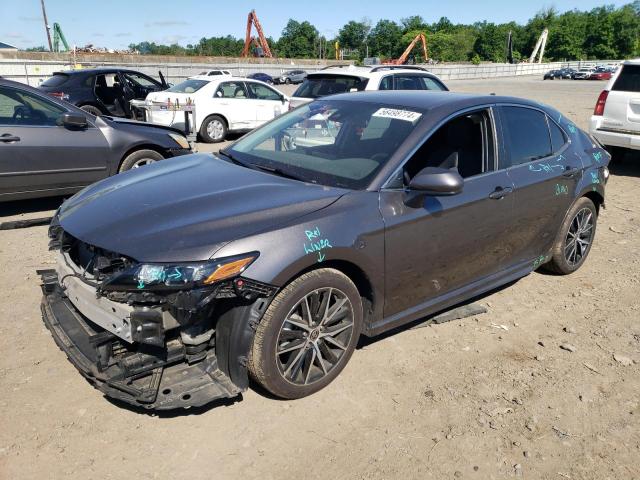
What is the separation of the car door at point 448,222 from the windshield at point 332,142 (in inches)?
9.0

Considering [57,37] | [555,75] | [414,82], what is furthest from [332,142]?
[57,37]

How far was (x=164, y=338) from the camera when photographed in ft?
9.06

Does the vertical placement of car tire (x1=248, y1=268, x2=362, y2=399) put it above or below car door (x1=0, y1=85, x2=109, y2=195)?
below

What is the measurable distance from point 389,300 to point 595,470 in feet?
4.58

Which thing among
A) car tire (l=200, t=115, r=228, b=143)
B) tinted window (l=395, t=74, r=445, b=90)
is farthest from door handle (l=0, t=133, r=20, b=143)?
car tire (l=200, t=115, r=228, b=143)

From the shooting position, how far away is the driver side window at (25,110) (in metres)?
6.27

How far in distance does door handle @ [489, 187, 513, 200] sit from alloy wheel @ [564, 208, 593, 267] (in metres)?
1.24

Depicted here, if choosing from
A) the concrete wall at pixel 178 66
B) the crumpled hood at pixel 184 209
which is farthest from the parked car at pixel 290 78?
the crumpled hood at pixel 184 209

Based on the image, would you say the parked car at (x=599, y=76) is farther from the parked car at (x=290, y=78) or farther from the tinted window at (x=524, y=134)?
the tinted window at (x=524, y=134)

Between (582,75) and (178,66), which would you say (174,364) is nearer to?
(178,66)

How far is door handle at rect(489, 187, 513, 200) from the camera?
3863 millimetres

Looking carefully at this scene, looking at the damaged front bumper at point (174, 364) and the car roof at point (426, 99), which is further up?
the car roof at point (426, 99)

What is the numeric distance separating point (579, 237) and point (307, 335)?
10.6ft

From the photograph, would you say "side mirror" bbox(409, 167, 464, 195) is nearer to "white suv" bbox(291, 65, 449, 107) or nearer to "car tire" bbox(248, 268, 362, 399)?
"car tire" bbox(248, 268, 362, 399)
